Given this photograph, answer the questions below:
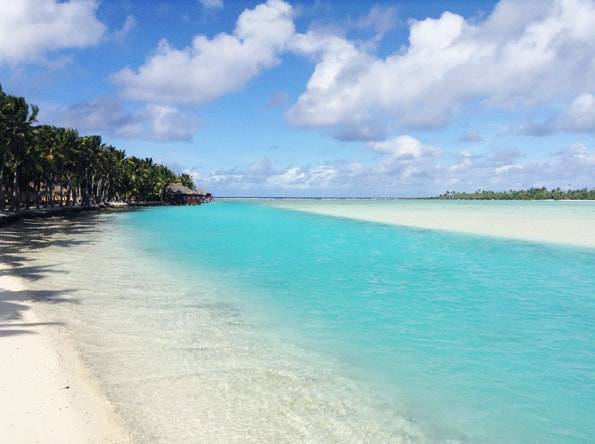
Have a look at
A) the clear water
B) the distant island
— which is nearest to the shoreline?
the distant island

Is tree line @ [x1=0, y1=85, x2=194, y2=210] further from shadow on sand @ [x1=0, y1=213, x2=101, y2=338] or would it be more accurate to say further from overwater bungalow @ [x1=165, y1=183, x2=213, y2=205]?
shadow on sand @ [x1=0, y1=213, x2=101, y2=338]

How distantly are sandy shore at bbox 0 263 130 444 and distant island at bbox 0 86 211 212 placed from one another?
35.5 metres

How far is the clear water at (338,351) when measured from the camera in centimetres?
525

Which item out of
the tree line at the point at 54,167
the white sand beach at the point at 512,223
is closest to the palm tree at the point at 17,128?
the tree line at the point at 54,167

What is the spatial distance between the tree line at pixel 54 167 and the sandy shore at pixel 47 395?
115 feet

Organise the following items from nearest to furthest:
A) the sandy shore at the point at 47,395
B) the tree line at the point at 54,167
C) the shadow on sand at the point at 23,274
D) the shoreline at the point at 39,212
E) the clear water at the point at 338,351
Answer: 1. the sandy shore at the point at 47,395
2. the clear water at the point at 338,351
3. the shadow on sand at the point at 23,274
4. the shoreline at the point at 39,212
5. the tree line at the point at 54,167

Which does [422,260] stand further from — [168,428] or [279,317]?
[168,428]

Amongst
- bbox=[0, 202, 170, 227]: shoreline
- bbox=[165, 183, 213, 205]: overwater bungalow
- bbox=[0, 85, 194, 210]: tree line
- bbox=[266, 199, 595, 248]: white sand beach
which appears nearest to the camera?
bbox=[266, 199, 595, 248]: white sand beach

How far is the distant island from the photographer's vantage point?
41.2m

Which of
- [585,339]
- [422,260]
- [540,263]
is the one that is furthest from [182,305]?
[540,263]

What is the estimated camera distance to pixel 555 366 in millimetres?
7441

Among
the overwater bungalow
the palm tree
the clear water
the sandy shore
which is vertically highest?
the palm tree

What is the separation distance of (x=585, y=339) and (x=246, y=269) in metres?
11.1

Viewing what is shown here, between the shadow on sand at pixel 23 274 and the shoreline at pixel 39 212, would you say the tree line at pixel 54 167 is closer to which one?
the shoreline at pixel 39 212
